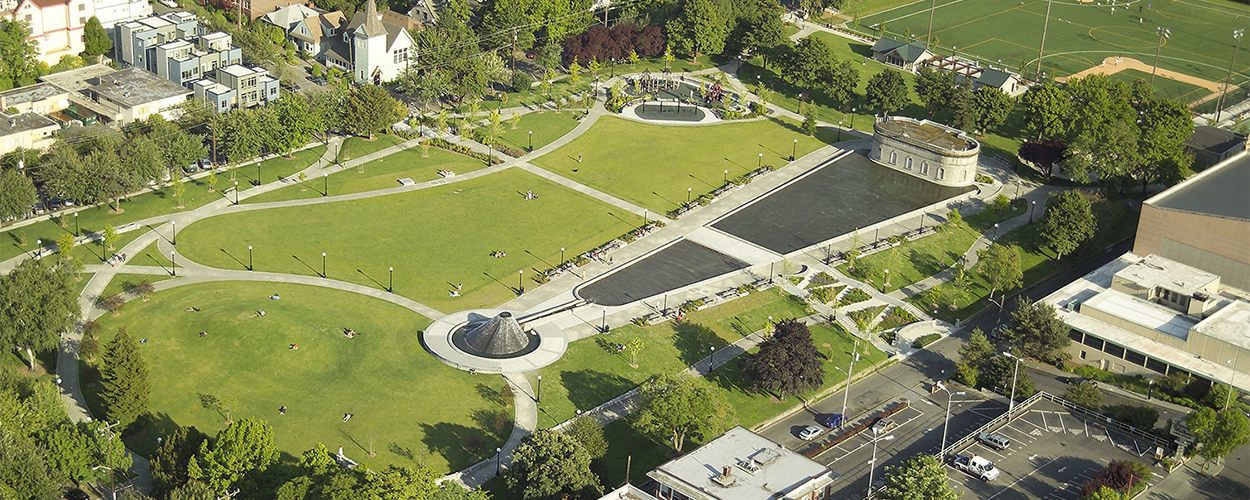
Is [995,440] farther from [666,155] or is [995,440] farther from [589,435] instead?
[666,155]

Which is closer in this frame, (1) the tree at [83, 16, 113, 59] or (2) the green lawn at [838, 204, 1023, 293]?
(2) the green lawn at [838, 204, 1023, 293]

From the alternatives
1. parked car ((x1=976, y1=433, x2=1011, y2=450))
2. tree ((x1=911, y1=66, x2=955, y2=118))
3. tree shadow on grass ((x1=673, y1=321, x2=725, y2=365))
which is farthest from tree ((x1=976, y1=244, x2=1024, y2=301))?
tree ((x1=911, y1=66, x2=955, y2=118))

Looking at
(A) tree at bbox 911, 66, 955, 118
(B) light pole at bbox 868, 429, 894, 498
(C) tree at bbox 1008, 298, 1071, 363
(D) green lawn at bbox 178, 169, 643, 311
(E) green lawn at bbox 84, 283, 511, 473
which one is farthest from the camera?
(A) tree at bbox 911, 66, 955, 118

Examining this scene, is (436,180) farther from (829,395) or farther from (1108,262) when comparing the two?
(1108,262)

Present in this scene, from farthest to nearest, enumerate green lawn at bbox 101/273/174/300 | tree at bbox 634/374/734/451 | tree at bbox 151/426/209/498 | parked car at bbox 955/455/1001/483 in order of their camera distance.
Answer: green lawn at bbox 101/273/174/300 < parked car at bbox 955/455/1001/483 < tree at bbox 634/374/734/451 < tree at bbox 151/426/209/498

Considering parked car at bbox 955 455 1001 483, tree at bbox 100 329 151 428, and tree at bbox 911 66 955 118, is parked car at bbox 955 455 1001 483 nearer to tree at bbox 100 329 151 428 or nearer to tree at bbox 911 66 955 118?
tree at bbox 100 329 151 428

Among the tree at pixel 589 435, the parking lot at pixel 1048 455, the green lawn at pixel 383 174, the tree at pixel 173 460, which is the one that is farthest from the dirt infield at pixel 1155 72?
the tree at pixel 173 460
